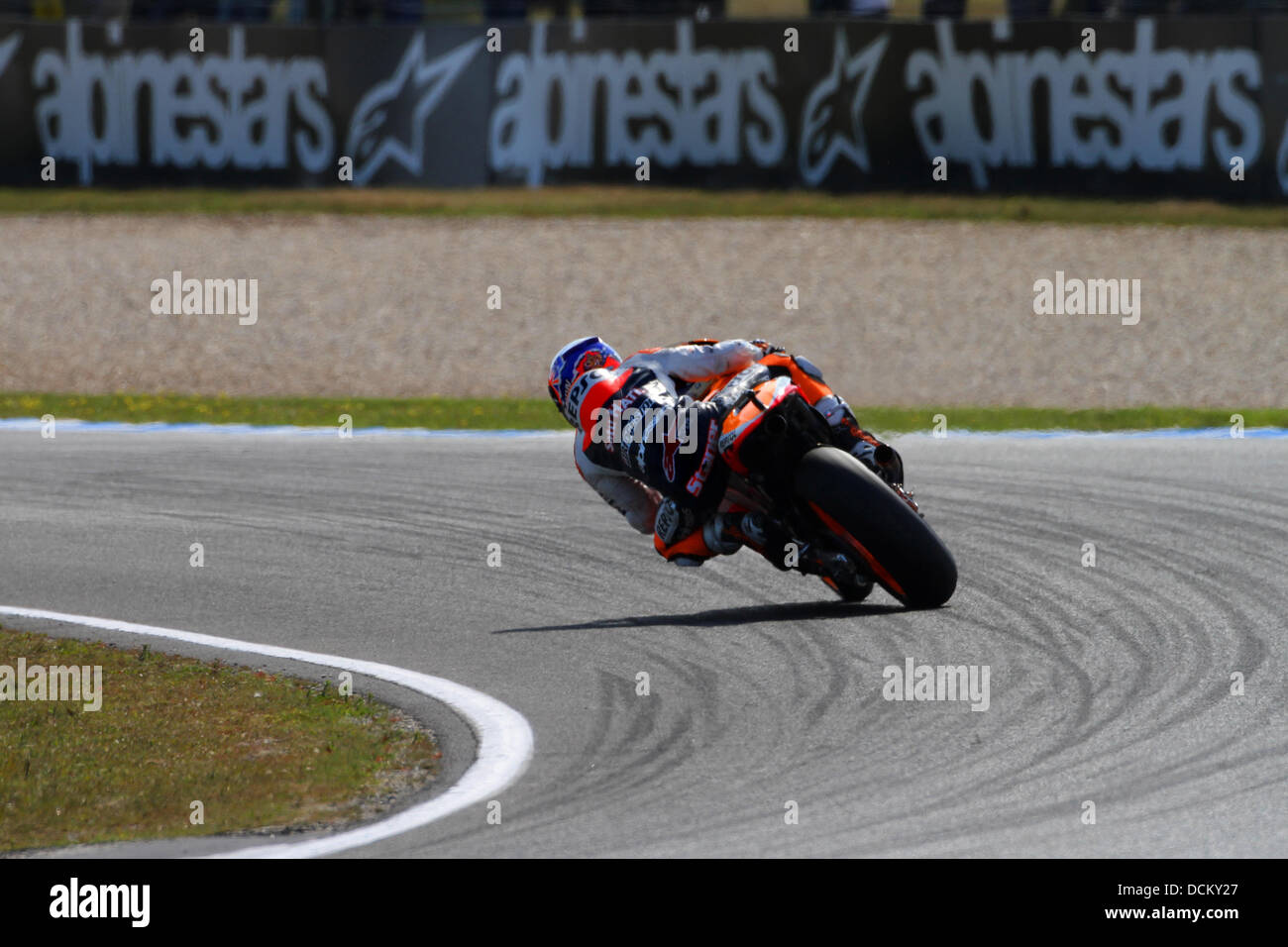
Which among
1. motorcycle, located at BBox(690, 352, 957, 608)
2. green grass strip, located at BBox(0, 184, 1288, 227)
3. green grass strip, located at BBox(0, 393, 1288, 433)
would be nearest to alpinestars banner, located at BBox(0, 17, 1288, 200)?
green grass strip, located at BBox(0, 184, 1288, 227)

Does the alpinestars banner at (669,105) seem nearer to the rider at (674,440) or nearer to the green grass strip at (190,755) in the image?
the rider at (674,440)

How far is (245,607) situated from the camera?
8906 millimetres

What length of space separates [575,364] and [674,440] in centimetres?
84

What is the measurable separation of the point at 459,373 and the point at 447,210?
5.60 meters

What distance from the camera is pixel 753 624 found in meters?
8.18

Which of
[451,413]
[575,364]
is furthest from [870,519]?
[451,413]

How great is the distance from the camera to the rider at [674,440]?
829 centimetres

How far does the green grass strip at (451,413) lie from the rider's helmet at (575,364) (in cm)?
570

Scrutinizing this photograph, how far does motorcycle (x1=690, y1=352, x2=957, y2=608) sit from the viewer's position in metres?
7.97

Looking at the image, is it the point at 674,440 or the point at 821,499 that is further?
the point at 674,440

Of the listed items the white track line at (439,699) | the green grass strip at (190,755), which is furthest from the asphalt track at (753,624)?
the green grass strip at (190,755)

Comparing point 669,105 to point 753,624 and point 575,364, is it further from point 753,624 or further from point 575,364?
point 753,624
